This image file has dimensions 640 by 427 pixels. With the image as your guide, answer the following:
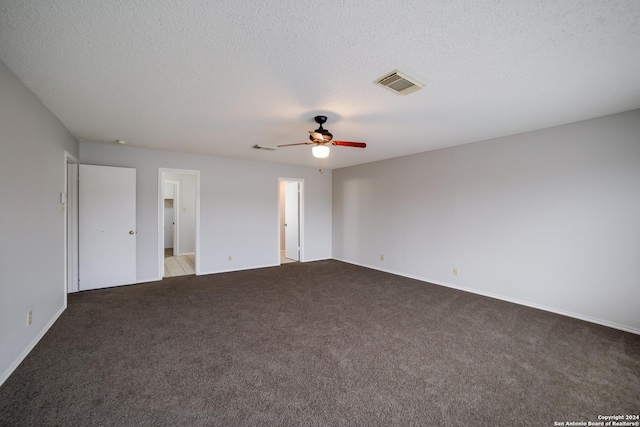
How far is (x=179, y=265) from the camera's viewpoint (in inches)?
250

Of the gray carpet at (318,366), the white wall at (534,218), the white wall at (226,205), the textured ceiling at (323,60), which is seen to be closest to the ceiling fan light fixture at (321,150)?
the textured ceiling at (323,60)

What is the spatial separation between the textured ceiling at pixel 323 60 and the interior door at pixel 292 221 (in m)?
3.60

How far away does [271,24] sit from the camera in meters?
1.63

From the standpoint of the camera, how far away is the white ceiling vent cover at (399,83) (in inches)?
87.0

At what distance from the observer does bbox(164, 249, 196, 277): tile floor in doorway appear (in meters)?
5.62

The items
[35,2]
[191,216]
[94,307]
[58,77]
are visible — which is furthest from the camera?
[191,216]

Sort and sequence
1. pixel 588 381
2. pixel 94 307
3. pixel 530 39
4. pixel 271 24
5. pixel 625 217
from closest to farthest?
1. pixel 271 24
2. pixel 530 39
3. pixel 588 381
4. pixel 625 217
5. pixel 94 307

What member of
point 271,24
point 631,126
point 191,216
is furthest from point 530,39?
point 191,216

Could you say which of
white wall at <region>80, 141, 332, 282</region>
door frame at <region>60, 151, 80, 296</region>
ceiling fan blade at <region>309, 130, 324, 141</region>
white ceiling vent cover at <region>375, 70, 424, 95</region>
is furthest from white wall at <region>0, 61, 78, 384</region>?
white ceiling vent cover at <region>375, 70, 424, 95</region>

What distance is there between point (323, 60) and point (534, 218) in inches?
143

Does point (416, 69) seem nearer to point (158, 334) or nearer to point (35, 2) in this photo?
point (35, 2)

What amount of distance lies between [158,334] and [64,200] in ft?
7.25

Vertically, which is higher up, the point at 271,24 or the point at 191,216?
the point at 271,24

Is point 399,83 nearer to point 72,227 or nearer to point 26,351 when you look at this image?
point 26,351
